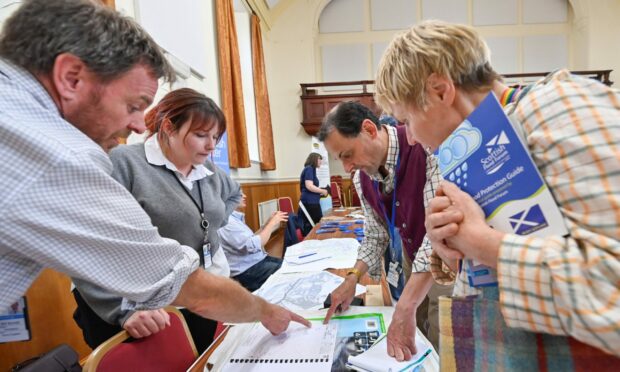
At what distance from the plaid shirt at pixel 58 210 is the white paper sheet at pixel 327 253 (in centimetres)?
109

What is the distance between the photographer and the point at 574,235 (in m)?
0.42

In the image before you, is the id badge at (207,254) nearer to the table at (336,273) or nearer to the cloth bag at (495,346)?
the table at (336,273)

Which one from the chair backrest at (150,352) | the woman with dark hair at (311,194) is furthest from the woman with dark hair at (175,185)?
the woman with dark hair at (311,194)

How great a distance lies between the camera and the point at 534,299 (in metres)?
0.44

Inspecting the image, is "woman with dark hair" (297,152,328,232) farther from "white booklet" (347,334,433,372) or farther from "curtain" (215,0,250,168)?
"white booklet" (347,334,433,372)

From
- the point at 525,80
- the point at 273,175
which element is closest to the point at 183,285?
the point at 273,175

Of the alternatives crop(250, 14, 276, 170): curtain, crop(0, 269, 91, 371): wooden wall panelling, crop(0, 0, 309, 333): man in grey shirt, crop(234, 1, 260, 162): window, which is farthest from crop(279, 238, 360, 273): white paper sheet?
crop(250, 14, 276, 170): curtain

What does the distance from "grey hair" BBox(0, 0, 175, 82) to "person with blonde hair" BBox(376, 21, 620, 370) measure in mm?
569

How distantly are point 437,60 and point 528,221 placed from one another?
1.04 feet

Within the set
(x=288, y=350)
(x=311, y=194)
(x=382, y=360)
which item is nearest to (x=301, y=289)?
(x=288, y=350)

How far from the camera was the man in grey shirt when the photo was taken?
52 cm

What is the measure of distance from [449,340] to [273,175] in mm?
7027

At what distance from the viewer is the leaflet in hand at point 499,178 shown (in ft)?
1.49

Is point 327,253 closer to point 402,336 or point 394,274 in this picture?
point 394,274
